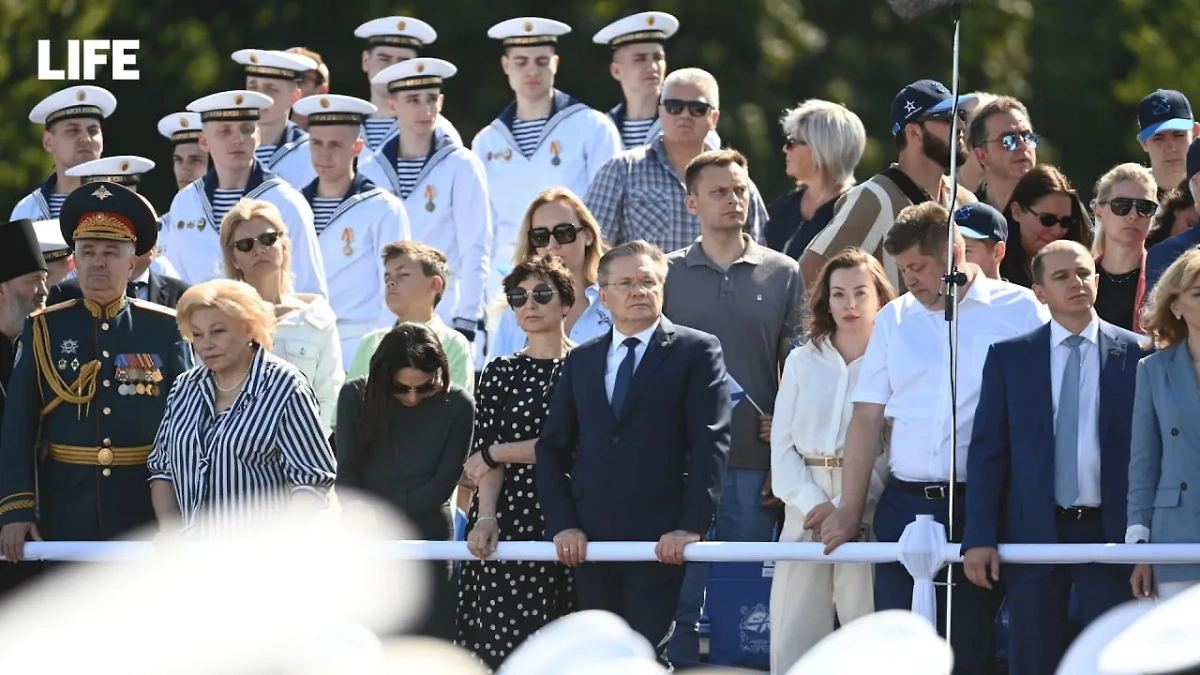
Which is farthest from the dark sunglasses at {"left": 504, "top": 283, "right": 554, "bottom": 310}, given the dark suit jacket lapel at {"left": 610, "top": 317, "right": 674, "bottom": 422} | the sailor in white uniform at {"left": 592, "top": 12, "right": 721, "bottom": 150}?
the sailor in white uniform at {"left": 592, "top": 12, "right": 721, "bottom": 150}

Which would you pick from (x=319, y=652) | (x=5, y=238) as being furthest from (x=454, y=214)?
(x=319, y=652)

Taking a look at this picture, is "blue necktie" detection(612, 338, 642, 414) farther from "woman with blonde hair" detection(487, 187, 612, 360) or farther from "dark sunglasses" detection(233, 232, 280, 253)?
"dark sunglasses" detection(233, 232, 280, 253)

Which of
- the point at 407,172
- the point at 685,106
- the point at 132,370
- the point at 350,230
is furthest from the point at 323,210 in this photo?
the point at 132,370

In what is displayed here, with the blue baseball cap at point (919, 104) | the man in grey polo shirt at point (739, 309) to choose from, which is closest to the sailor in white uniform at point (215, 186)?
the man in grey polo shirt at point (739, 309)

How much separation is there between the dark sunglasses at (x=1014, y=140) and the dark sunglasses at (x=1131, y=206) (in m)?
0.81

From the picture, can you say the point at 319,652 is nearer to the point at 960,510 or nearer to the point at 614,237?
the point at 960,510

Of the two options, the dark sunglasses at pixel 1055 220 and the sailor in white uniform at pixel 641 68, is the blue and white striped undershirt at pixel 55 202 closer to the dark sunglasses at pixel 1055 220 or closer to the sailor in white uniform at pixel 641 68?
the sailor in white uniform at pixel 641 68

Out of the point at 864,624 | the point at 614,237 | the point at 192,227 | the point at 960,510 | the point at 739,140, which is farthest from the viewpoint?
the point at 739,140

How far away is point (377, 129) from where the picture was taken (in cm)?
1322

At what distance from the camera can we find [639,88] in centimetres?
1220

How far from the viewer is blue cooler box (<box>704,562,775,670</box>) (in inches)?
346

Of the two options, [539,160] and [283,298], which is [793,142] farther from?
[283,298]

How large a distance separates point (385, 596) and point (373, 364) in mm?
960

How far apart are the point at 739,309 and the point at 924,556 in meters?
2.03
